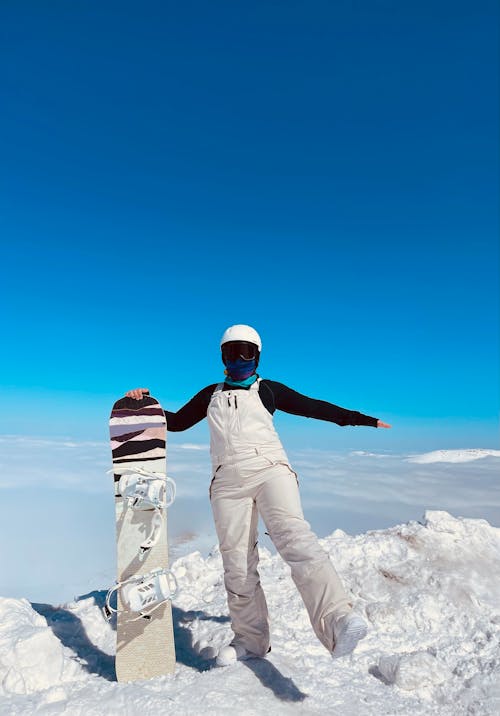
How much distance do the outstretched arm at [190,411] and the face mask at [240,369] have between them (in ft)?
1.19

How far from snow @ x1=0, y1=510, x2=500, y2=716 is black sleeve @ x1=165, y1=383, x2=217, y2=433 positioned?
2390mm

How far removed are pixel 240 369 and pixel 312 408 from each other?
0.93m

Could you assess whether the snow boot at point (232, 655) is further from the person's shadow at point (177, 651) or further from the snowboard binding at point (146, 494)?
the snowboard binding at point (146, 494)

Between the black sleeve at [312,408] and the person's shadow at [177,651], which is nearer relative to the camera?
the person's shadow at [177,651]

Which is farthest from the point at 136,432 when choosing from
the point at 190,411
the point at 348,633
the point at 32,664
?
the point at 348,633

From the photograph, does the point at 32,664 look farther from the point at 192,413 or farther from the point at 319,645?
the point at 319,645

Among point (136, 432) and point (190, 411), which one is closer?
point (136, 432)

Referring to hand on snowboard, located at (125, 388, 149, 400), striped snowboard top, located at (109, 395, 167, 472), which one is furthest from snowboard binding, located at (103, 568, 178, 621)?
hand on snowboard, located at (125, 388, 149, 400)

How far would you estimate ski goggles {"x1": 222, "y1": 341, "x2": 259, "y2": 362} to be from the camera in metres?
5.36

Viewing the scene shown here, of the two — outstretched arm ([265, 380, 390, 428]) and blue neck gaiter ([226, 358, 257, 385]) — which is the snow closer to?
outstretched arm ([265, 380, 390, 428])

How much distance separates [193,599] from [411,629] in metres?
2.97

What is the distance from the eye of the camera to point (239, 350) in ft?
17.6

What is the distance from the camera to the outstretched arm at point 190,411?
560 cm

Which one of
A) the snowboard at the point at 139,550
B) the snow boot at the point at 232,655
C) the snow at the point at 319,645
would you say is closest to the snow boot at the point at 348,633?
the snow at the point at 319,645
